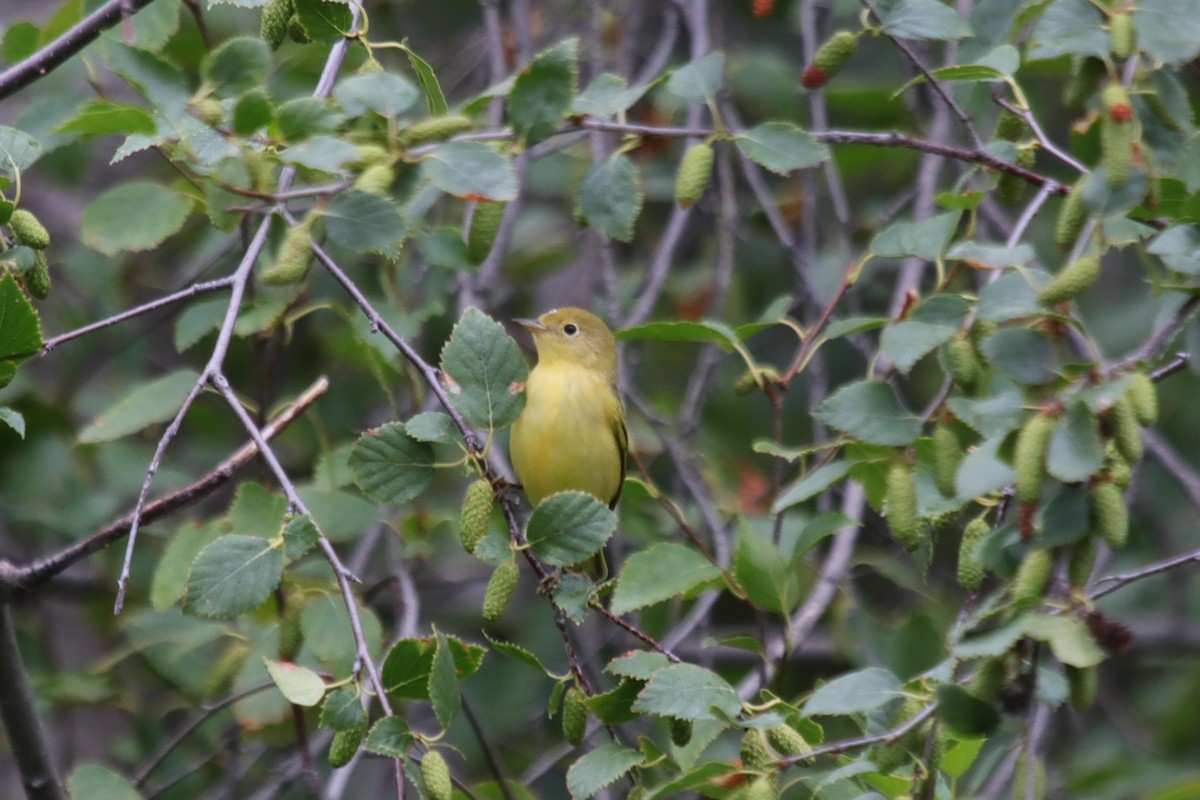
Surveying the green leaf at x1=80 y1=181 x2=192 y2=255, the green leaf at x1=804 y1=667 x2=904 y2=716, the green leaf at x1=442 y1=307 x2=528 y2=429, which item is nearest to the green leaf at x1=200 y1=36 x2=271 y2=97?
the green leaf at x1=442 y1=307 x2=528 y2=429

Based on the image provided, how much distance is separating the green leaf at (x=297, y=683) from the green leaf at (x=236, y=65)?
98cm

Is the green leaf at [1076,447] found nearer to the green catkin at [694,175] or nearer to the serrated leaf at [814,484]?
the serrated leaf at [814,484]

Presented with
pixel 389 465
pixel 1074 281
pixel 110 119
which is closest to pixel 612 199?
pixel 389 465

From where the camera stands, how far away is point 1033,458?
184 centimetres

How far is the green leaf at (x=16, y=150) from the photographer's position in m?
2.34

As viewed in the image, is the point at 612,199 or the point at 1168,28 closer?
the point at 1168,28

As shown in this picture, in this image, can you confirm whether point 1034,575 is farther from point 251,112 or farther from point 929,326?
point 251,112

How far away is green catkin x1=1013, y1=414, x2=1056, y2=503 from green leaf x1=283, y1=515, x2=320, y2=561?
3.46 feet

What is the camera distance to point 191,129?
2.31 meters

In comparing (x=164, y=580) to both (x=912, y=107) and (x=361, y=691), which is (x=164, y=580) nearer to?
(x=361, y=691)

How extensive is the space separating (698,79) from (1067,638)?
159 centimetres

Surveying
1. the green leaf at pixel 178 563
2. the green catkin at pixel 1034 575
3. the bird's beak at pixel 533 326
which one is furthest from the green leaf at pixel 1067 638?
the bird's beak at pixel 533 326

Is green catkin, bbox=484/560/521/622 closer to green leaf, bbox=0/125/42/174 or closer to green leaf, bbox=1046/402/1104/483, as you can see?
green leaf, bbox=1046/402/1104/483

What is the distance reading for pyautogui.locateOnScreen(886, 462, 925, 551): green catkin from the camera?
240 cm
